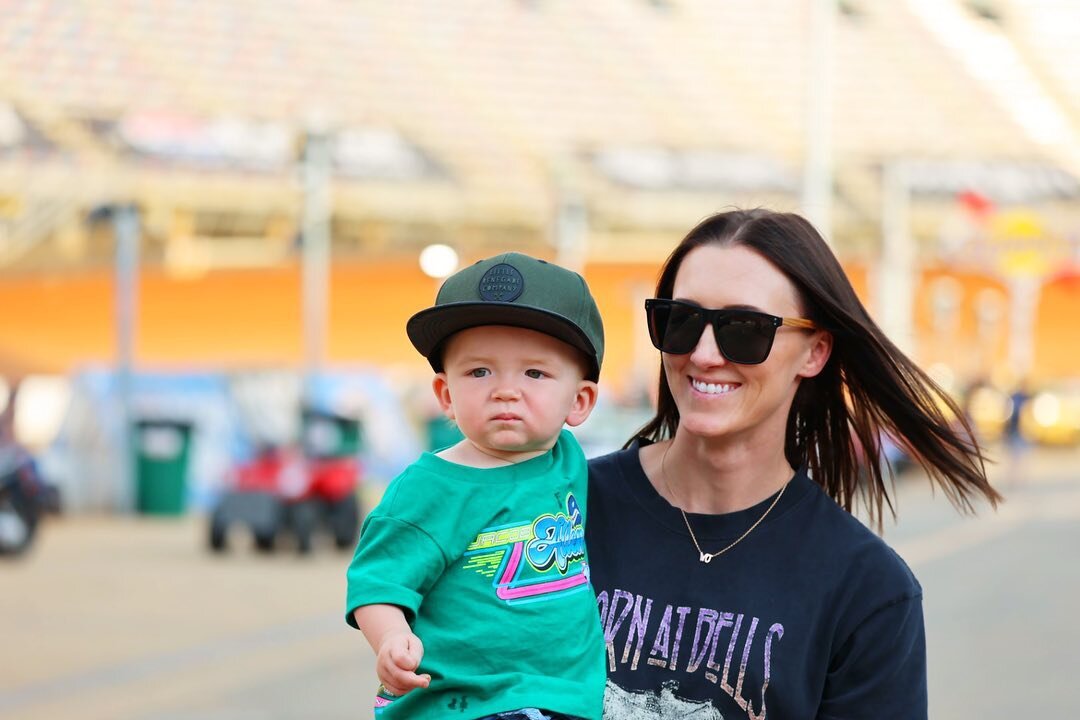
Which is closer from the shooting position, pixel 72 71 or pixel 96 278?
pixel 72 71

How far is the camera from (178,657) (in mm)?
9359

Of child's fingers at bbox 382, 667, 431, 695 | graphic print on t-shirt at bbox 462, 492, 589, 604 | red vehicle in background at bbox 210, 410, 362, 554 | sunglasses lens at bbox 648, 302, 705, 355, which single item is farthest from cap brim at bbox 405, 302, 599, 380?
red vehicle in background at bbox 210, 410, 362, 554

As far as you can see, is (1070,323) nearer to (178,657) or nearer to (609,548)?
(178,657)

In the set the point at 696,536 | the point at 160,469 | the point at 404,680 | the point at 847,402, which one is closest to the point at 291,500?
the point at 160,469

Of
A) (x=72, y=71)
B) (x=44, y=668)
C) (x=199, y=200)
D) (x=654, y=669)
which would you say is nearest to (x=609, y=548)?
(x=654, y=669)

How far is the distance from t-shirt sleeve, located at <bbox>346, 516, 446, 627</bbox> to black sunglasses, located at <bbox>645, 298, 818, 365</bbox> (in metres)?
0.54

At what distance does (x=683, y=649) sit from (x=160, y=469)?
16092 millimetres

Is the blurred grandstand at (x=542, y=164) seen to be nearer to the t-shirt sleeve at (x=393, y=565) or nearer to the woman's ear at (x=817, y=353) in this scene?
the woman's ear at (x=817, y=353)

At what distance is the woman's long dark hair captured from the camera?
8.86 ft

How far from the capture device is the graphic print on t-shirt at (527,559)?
7.97 feet

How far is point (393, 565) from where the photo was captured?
2369 millimetres

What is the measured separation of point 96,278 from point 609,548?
Answer: 34.8 metres

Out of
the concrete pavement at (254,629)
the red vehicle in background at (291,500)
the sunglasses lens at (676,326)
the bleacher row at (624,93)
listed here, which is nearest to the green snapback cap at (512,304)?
the sunglasses lens at (676,326)

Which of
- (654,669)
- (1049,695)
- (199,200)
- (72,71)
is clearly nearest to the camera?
(654,669)
